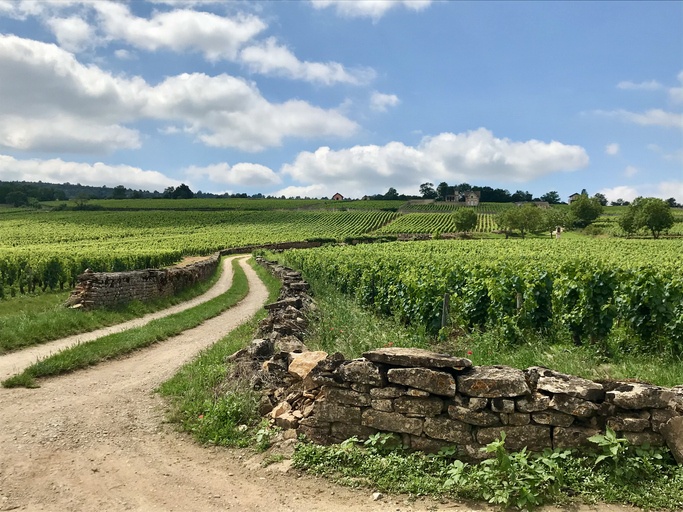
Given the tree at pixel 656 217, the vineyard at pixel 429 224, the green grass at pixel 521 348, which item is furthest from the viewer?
the vineyard at pixel 429 224

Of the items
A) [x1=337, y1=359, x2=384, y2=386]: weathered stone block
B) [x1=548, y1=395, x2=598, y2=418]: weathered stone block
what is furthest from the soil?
[x1=548, y1=395, x2=598, y2=418]: weathered stone block

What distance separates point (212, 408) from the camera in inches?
266

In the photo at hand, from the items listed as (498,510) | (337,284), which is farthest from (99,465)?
(337,284)

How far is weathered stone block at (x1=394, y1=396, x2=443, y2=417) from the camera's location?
5457mm

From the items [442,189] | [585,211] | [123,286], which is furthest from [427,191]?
[123,286]

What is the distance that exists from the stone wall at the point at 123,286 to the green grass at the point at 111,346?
253 centimetres

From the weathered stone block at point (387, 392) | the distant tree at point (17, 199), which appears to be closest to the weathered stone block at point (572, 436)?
the weathered stone block at point (387, 392)

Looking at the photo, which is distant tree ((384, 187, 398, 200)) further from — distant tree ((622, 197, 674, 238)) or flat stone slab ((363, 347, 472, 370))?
flat stone slab ((363, 347, 472, 370))

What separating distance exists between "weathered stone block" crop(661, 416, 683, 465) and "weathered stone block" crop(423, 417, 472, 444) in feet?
6.66

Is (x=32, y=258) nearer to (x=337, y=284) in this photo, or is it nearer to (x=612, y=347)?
(x=337, y=284)

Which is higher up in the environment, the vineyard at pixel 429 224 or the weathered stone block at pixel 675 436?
the vineyard at pixel 429 224

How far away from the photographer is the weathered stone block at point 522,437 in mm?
5156

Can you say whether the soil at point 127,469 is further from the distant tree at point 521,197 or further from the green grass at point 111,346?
the distant tree at point 521,197

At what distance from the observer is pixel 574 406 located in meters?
5.06
